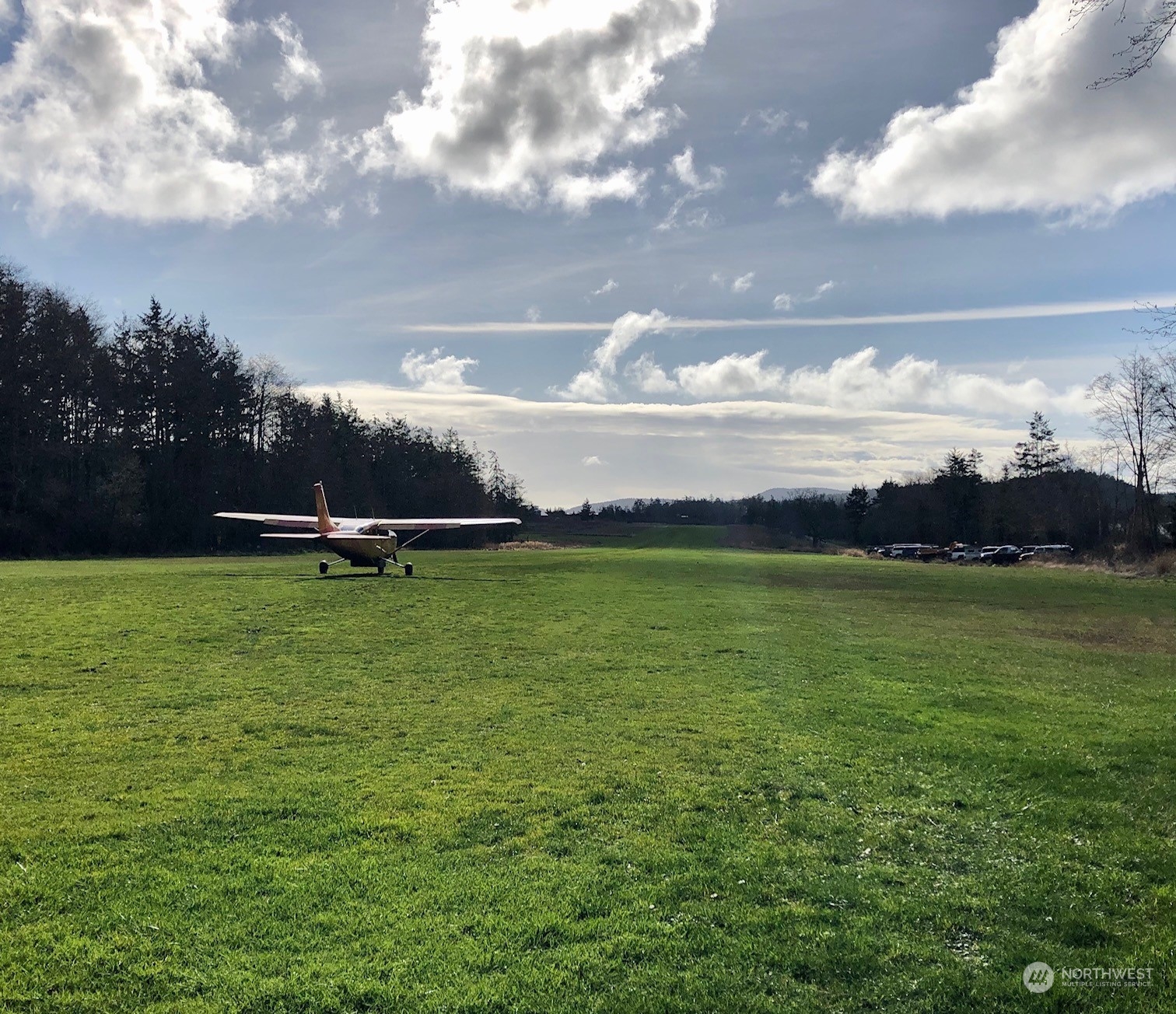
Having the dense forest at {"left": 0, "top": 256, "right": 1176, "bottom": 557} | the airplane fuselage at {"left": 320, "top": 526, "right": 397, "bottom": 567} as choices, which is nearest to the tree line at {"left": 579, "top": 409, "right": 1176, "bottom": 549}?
Answer: the dense forest at {"left": 0, "top": 256, "right": 1176, "bottom": 557}

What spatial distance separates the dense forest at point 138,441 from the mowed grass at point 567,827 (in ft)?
150

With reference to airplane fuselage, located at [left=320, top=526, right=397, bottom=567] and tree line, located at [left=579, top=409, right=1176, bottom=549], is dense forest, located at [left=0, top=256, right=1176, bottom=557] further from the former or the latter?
airplane fuselage, located at [left=320, top=526, right=397, bottom=567]

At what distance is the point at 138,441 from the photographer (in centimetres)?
6256

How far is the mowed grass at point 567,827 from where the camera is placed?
4.54 metres

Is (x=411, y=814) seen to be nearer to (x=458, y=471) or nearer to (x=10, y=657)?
(x=10, y=657)

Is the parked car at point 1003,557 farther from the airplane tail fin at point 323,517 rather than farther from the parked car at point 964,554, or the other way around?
the airplane tail fin at point 323,517

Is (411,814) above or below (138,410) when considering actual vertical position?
below

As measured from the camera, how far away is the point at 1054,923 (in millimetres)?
5227

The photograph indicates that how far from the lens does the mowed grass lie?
14.9 feet

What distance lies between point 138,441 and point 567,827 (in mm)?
68043

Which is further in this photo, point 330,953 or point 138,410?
point 138,410

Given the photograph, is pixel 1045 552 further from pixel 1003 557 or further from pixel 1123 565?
pixel 1123 565

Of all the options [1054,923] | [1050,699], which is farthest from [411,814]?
[1050,699]

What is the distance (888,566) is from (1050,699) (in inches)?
1849
